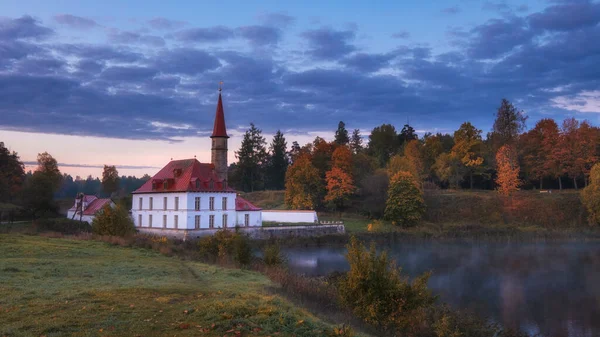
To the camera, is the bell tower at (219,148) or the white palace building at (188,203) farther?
the bell tower at (219,148)

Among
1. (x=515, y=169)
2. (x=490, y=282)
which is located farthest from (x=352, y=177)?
(x=490, y=282)

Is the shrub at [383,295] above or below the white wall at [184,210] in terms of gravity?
below

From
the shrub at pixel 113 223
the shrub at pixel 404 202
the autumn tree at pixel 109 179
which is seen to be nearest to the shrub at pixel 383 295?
the shrub at pixel 113 223

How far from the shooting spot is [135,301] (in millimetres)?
13320

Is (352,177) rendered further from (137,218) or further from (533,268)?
(533,268)

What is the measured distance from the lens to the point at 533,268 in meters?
34.4

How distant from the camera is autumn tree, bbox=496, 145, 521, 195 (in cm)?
6800

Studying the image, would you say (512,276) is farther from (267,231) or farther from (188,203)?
(188,203)

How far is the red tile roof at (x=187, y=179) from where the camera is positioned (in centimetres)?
4591

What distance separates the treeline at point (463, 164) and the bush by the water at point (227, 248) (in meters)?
37.8

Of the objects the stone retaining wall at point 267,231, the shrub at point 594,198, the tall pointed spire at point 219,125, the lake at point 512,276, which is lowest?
the lake at point 512,276

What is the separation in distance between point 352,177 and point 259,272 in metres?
50.5

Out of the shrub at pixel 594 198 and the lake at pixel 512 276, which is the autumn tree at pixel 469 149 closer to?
the shrub at pixel 594 198

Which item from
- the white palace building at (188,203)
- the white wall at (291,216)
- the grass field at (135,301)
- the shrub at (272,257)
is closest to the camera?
the grass field at (135,301)
